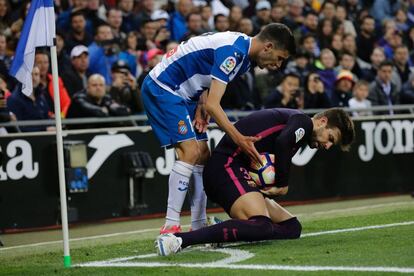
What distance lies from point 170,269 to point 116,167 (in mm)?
5887

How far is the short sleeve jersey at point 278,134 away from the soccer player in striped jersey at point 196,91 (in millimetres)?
201

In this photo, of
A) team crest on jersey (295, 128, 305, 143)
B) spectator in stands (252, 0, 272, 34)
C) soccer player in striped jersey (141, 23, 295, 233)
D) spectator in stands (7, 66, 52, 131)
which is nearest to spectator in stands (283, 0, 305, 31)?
spectator in stands (252, 0, 272, 34)

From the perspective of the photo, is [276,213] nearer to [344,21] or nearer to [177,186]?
[177,186]

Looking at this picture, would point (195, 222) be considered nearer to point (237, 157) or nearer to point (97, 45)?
point (237, 157)

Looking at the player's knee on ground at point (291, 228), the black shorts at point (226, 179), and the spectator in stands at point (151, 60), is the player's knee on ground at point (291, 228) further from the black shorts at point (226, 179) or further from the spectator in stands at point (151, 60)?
the spectator in stands at point (151, 60)

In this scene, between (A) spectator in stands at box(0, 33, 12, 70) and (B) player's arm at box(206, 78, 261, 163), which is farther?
(A) spectator in stands at box(0, 33, 12, 70)

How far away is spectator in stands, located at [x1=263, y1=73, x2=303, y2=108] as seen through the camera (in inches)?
616

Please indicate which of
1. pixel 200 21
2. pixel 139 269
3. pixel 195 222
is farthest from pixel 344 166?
pixel 139 269

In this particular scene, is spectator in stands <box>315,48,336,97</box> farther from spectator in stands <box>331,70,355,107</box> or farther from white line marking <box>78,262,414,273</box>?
white line marking <box>78,262,414,273</box>

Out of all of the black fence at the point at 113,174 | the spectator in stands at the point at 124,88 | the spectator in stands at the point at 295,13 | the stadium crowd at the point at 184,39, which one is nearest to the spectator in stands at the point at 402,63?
the stadium crowd at the point at 184,39

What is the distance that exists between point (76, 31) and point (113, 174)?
10.4 ft

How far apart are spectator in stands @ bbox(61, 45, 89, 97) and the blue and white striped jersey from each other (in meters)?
5.22

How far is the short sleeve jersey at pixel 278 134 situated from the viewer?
891cm

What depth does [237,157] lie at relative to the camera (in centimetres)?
924
